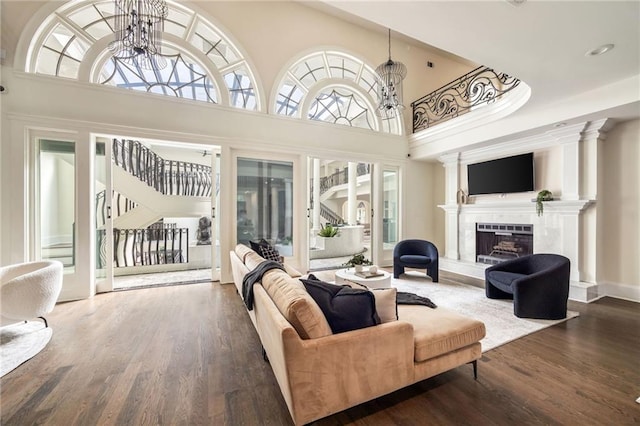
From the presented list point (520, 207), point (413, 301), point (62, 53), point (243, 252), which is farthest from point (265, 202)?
point (520, 207)

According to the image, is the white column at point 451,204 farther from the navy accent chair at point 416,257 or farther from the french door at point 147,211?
the french door at point 147,211

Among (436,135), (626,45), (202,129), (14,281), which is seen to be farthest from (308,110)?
(14,281)

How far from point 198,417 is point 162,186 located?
668 cm

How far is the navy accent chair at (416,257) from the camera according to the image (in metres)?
4.74

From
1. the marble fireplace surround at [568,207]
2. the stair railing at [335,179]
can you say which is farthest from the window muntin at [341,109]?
the stair railing at [335,179]

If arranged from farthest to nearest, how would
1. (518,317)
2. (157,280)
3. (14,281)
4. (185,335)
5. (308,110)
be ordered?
(308,110) < (157,280) < (518,317) < (185,335) < (14,281)

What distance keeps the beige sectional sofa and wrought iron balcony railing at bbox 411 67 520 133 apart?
4.41m

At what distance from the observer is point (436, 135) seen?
19.1ft

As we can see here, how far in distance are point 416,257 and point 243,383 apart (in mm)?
3785

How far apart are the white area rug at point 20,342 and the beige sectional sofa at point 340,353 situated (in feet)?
7.48

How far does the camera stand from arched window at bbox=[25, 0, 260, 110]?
3.87 meters

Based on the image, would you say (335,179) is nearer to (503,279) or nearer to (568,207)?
(568,207)

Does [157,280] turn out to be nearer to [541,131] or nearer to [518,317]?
[518,317]

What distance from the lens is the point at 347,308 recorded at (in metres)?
1.64
